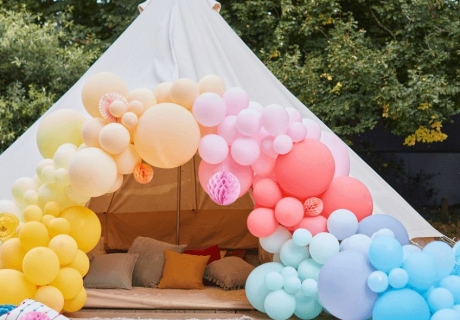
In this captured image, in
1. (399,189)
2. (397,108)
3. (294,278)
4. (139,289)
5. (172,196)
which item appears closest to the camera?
(294,278)

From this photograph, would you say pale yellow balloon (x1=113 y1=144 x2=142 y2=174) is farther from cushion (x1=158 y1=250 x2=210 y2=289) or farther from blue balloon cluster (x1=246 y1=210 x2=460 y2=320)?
cushion (x1=158 y1=250 x2=210 y2=289)

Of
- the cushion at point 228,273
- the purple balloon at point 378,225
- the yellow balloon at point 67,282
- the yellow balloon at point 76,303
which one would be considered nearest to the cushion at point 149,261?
the cushion at point 228,273

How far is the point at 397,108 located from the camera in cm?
729

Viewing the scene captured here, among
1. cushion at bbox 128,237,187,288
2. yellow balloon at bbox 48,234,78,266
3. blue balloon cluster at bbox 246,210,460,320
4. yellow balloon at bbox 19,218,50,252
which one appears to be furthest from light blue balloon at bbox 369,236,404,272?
cushion at bbox 128,237,187,288

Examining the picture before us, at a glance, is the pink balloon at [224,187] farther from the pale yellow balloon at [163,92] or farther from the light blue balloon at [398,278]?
the light blue balloon at [398,278]

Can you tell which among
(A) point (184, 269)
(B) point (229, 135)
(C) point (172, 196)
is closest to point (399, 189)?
(C) point (172, 196)

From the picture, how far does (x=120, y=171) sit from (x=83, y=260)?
1.90ft

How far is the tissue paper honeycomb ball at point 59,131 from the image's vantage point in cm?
430

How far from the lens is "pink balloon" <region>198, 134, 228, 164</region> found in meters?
4.02

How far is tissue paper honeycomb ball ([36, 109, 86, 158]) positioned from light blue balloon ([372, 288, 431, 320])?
6.83 ft

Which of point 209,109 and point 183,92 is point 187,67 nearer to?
point 183,92

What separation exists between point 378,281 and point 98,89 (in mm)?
1956

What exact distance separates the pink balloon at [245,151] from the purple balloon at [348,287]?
2.49ft

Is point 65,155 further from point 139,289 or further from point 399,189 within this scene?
point 399,189
